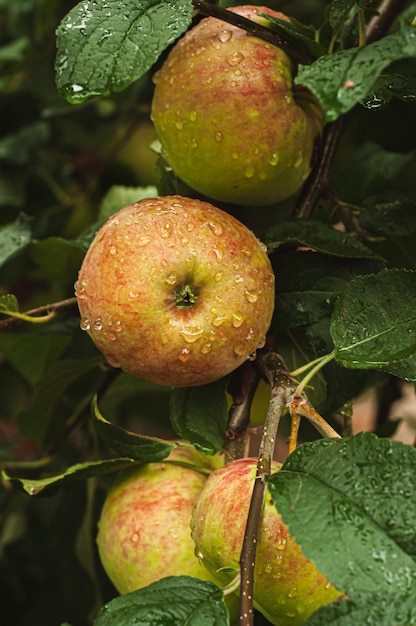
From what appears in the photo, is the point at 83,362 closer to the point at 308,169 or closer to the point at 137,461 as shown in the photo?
the point at 137,461

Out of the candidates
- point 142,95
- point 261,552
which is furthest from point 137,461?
point 142,95

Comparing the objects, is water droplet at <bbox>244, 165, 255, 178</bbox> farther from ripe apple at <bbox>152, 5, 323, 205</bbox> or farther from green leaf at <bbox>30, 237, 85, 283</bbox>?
green leaf at <bbox>30, 237, 85, 283</bbox>

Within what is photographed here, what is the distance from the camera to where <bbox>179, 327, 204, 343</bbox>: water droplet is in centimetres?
48

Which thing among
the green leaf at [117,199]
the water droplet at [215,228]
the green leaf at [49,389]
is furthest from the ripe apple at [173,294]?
the green leaf at [117,199]

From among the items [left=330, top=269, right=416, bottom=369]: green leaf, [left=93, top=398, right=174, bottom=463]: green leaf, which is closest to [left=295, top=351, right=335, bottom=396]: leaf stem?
[left=330, top=269, right=416, bottom=369]: green leaf

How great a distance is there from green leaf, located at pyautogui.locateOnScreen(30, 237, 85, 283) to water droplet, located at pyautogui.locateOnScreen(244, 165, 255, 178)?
0.27 m

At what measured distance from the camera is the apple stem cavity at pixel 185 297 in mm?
487

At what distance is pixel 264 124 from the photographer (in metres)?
0.53

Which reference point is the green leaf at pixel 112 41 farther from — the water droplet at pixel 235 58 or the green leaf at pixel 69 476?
the green leaf at pixel 69 476

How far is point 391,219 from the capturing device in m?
0.62

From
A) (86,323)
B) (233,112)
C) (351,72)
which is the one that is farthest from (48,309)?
(351,72)

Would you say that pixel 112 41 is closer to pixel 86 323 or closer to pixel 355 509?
pixel 86 323

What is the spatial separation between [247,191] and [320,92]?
18cm

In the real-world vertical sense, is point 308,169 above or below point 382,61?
below
